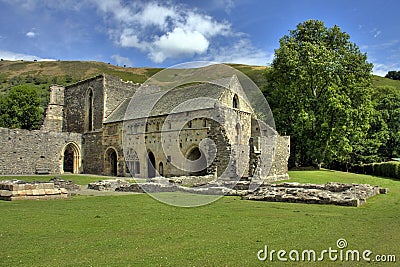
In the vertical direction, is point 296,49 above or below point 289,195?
above

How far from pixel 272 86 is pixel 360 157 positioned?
15.4 metres

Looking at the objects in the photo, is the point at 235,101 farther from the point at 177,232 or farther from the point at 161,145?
the point at 177,232

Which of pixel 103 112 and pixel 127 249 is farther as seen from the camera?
pixel 103 112

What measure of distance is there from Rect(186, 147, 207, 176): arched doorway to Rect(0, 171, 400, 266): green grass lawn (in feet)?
53.2

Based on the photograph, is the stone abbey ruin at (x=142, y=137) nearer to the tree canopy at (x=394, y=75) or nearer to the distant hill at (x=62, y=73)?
the distant hill at (x=62, y=73)

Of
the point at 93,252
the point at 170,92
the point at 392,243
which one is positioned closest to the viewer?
the point at 93,252

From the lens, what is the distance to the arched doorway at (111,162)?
41.1 meters

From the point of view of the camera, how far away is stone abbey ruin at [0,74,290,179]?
27.2 meters

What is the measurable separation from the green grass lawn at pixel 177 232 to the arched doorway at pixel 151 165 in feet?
73.3

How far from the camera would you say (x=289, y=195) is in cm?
1609

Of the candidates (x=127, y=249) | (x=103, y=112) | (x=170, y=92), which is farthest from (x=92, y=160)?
(x=127, y=249)

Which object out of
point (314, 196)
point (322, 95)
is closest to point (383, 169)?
point (322, 95)

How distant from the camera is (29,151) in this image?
118 feet

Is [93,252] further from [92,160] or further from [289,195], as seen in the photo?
[92,160]
